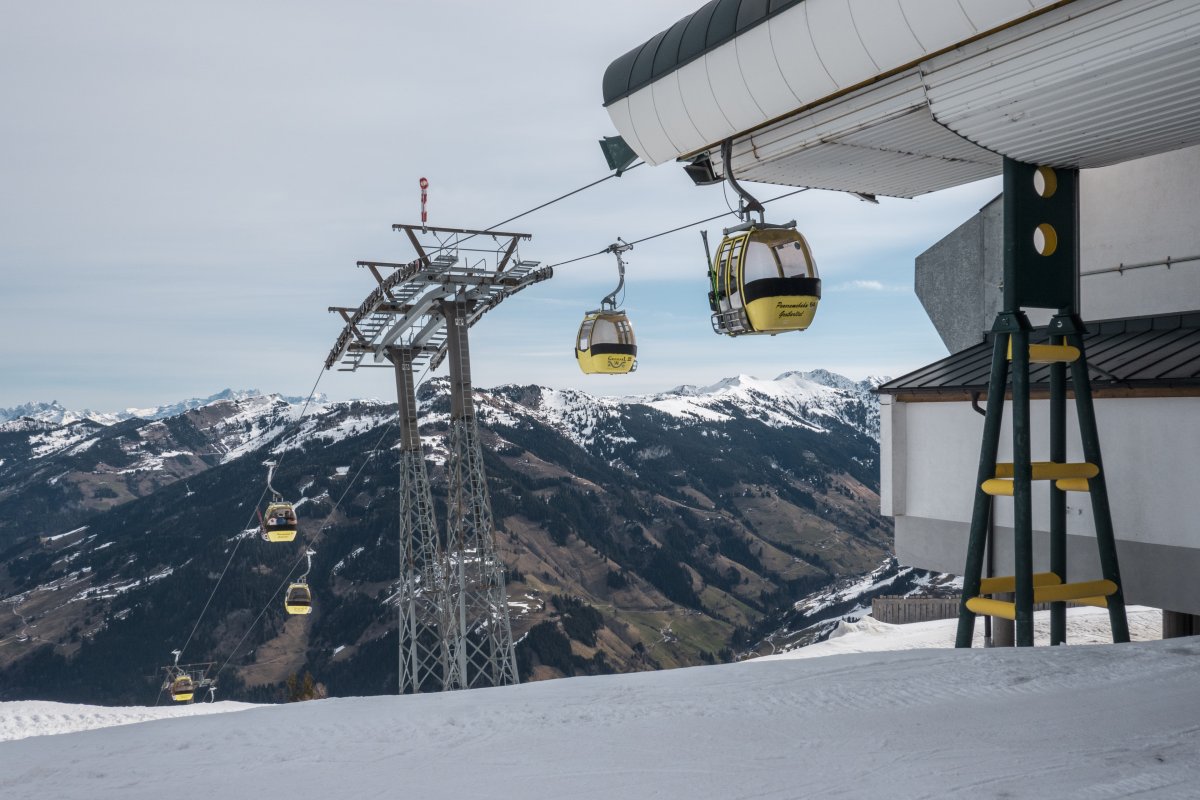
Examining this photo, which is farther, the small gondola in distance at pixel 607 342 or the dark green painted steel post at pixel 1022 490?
the small gondola in distance at pixel 607 342

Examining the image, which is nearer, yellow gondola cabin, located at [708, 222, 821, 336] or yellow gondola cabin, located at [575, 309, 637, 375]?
yellow gondola cabin, located at [708, 222, 821, 336]

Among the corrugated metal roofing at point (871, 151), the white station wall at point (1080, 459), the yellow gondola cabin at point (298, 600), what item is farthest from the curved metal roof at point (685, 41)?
the yellow gondola cabin at point (298, 600)

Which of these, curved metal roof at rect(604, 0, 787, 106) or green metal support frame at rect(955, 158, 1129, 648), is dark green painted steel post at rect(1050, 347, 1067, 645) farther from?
curved metal roof at rect(604, 0, 787, 106)

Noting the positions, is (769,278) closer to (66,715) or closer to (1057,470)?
(1057,470)

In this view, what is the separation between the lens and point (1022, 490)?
6840 mm

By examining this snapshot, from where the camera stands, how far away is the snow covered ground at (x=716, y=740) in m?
3.78

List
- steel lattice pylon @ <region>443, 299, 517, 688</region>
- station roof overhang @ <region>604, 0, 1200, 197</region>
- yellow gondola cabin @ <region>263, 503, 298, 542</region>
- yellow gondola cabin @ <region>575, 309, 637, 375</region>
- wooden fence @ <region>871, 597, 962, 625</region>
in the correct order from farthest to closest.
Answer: yellow gondola cabin @ <region>263, 503, 298, 542</region>
wooden fence @ <region>871, 597, 962, 625</region>
steel lattice pylon @ <region>443, 299, 517, 688</region>
yellow gondola cabin @ <region>575, 309, 637, 375</region>
station roof overhang @ <region>604, 0, 1200, 197</region>

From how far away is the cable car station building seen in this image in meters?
5.94

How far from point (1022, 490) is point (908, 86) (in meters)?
3.06

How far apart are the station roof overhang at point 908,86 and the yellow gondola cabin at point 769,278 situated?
93 cm

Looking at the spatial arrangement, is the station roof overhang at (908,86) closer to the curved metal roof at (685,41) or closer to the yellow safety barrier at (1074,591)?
the curved metal roof at (685,41)

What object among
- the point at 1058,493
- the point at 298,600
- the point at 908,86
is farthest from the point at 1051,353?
the point at 298,600

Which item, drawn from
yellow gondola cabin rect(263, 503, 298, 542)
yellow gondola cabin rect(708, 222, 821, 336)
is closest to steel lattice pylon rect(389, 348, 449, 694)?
yellow gondola cabin rect(263, 503, 298, 542)

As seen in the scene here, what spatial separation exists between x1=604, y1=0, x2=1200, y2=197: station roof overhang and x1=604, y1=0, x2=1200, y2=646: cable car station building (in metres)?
0.02
